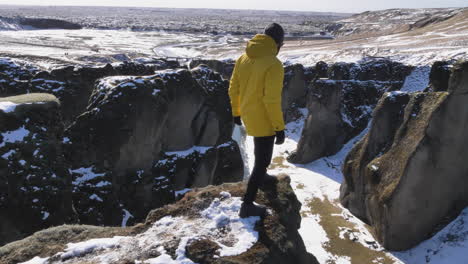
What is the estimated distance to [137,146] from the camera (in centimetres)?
1888

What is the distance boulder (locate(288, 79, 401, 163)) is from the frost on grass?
25.3 m

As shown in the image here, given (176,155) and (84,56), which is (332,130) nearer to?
(176,155)

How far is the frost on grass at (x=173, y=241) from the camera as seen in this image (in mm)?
6895

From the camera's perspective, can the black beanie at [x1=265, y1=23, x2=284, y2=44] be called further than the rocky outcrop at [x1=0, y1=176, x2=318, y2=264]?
Yes

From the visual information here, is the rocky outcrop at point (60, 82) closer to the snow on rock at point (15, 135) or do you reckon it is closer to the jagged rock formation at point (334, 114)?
the snow on rock at point (15, 135)

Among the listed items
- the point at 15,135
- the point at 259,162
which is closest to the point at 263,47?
the point at 259,162

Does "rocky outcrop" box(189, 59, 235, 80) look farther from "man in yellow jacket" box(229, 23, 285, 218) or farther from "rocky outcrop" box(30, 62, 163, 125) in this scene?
"man in yellow jacket" box(229, 23, 285, 218)

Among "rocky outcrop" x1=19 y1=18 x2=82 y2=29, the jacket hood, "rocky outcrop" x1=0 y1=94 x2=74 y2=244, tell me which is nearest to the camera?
the jacket hood

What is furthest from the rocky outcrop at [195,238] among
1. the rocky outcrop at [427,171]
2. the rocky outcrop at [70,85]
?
the rocky outcrop at [70,85]

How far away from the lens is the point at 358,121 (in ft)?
108

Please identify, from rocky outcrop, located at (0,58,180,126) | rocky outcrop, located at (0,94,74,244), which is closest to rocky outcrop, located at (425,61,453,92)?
rocky outcrop, located at (0,94,74,244)

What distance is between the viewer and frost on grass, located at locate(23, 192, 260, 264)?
22.6 feet

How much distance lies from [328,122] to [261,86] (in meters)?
26.5

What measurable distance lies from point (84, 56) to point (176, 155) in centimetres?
5249
